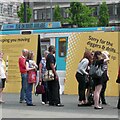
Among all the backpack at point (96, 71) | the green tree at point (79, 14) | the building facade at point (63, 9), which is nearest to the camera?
the backpack at point (96, 71)

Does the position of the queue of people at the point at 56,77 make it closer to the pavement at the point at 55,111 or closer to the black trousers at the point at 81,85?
the black trousers at the point at 81,85

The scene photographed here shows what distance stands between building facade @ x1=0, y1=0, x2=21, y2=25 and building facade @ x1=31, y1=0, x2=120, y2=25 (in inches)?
130

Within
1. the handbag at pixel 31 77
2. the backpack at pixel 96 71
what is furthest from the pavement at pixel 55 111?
the backpack at pixel 96 71

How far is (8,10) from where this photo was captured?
250 ft

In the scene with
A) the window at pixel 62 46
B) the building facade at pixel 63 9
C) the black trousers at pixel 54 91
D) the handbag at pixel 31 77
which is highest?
the building facade at pixel 63 9

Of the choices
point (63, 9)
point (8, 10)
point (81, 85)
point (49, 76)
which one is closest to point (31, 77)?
point (49, 76)

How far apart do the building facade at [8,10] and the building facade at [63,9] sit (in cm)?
330

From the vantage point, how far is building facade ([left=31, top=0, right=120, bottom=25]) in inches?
2840

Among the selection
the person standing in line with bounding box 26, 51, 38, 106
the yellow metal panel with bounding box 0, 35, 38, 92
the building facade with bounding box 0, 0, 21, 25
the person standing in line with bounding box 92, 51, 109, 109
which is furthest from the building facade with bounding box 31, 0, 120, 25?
the person standing in line with bounding box 92, 51, 109, 109

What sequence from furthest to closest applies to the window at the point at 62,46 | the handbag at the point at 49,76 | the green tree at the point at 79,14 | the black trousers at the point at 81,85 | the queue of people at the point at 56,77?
the green tree at the point at 79,14 → the window at the point at 62,46 → the black trousers at the point at 81,85 → the handbag at the point at 49,76 → the queue of people at the point at 56,77

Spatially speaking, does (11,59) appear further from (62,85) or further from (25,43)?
(62,85)

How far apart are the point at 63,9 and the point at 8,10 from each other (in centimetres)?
925

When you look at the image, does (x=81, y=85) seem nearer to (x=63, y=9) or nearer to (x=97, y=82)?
(x=97, y=82)

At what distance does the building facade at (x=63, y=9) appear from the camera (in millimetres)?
Result: 72125
